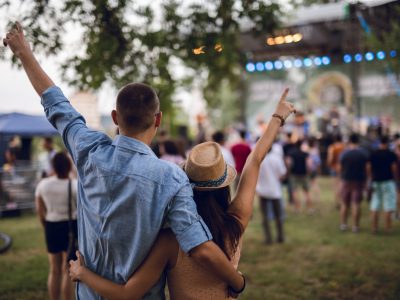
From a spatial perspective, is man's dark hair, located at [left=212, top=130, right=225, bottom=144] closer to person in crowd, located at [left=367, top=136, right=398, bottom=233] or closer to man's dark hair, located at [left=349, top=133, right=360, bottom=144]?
man's dark hair, located at [left=349, top=133, right=360, bottom=144]

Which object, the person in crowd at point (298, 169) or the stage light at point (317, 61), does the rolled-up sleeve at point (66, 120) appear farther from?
the stage light at point (317, 61)

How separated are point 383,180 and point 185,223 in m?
7.52

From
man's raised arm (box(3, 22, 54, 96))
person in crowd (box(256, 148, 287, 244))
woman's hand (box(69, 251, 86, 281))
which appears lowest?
person in crowd (box(256, 148, 287, 244))

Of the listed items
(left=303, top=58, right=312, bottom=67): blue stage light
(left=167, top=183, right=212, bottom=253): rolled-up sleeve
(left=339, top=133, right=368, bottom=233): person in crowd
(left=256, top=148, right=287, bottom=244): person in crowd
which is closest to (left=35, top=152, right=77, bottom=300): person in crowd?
(left=167, top=183, right=212, bottom=253): rolled-up sleeve

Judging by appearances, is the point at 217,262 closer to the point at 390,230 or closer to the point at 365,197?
the point at 390,230

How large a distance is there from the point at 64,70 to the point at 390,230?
7.07 m

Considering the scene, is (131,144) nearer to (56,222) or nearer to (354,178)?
(56,222)

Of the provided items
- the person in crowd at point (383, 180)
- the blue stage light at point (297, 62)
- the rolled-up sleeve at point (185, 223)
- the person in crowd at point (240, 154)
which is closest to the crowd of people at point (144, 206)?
the rolled-up sleeve at point (185, 223)

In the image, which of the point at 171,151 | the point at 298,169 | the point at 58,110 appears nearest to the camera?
the point at 58,110

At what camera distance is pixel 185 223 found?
1618mm

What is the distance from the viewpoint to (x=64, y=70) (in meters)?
4.68

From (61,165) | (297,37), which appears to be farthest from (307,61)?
(61,165)

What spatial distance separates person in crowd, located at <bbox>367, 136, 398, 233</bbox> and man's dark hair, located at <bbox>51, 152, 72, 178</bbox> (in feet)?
20.0

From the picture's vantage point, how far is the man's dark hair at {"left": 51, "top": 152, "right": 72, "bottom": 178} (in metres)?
4.56
